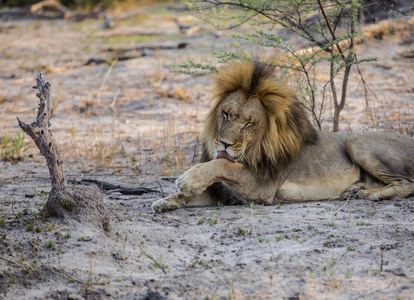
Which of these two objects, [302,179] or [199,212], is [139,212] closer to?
[199,212]

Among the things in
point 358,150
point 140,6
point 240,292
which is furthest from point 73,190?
point 140,6

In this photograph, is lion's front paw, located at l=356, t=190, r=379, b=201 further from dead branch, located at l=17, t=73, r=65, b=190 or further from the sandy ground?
dead branch, located at l=17, t=73, r=65, b=190

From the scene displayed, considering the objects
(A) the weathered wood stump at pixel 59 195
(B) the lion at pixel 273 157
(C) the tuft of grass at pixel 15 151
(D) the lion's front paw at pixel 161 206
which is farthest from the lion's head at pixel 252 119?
(C) the tuft of grass at pixel 15 151

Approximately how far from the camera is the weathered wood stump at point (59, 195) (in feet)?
11.9

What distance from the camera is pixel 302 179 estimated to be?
15.9 feet

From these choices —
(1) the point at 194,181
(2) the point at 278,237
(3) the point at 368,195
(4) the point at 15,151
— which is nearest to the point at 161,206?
(1) the point at 194,181

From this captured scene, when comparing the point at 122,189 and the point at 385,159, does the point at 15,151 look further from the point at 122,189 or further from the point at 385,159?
the point at 385,159

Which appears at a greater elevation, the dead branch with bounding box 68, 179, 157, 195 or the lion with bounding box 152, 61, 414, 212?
the lion with bounding box 152, 61, 414, 212

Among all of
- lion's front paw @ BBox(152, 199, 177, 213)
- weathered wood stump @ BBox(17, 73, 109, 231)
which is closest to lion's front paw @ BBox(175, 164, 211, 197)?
lion's front paw @ BBox(152, 199, 177, 213)

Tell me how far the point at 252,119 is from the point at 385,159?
4.62ft

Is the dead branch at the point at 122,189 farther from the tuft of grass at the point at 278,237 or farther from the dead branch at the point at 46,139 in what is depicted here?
the tuft of grass at the point at 278,237

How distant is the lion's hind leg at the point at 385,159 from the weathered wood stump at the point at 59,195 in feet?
7.96

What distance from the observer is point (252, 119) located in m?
4.42

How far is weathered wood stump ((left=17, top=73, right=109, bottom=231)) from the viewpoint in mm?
3629
